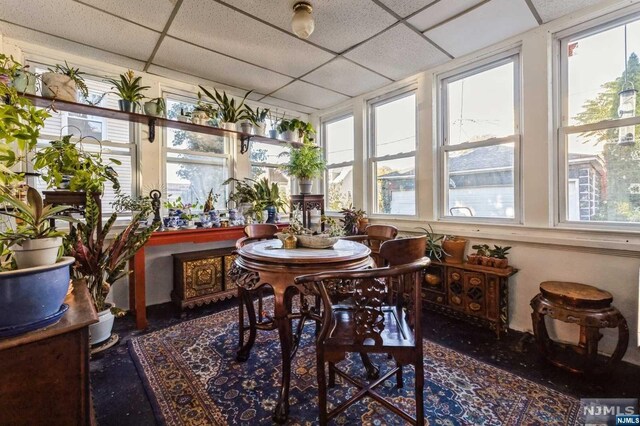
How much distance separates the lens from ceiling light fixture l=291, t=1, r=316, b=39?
6.30ft

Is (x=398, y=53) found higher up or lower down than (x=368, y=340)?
higher up

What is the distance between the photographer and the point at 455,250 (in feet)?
8.61

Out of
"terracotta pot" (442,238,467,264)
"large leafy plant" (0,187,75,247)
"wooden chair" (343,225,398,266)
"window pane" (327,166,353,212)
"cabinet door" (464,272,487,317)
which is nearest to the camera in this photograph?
"large leafy plant" (0,187,75,247)

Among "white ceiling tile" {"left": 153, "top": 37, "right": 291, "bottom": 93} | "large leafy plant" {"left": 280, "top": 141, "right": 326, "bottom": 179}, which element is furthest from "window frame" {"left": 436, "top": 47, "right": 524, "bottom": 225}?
"white ceiling tile" {"left": 153, "top": 37, "right": 291, "bottom": 93}

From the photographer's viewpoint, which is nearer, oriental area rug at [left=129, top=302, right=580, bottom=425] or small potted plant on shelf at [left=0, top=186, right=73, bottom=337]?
small potted plant on shelf at [left=0, top=186, right=73, bottom=337]

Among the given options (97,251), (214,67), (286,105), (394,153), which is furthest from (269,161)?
(97,251)

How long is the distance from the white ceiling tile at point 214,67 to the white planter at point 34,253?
231 centimetres

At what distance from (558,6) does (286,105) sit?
3069mm

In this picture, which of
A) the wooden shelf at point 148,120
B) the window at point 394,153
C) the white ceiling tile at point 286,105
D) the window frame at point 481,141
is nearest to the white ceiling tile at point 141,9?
the wooden shelf at point 148,120

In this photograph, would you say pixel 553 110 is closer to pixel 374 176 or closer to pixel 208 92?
pixel 374 176

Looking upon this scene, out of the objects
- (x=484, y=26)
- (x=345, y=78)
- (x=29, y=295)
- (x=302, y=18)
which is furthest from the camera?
(x=345, y=78)

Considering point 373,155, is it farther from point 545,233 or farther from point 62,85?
point 62,85

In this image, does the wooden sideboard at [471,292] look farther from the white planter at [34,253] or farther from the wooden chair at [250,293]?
the white planter at [34,253]

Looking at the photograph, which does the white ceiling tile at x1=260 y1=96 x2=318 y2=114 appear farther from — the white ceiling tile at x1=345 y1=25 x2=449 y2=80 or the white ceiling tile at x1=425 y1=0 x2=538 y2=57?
the white ceiling tile at x1=425 y1=0 x2=538 y2=57
